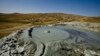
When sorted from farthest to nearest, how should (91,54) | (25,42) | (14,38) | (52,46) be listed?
(14,38) < (25,42) < (52,46) < (91,54)

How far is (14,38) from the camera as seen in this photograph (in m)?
6.61

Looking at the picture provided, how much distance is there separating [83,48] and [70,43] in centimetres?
59

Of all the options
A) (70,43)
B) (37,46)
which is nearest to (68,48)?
(70,43)

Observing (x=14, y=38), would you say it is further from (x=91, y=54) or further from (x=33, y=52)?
(x=91, y=54)

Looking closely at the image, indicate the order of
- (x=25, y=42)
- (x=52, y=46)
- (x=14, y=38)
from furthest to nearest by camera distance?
1. (x=14, y=38)
2. (x=25, y=42)
3. (x=52, y=46)

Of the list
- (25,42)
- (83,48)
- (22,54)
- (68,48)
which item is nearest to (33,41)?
(25,42)

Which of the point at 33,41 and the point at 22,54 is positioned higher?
the point at 33,41

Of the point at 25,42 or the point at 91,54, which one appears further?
the point at 25,42

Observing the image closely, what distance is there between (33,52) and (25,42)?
0.76 meters

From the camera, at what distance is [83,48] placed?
5.62 metres

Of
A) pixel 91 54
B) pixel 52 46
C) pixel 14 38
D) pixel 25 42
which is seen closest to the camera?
pixel 91 54

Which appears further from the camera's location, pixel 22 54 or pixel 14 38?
pixel 14 38

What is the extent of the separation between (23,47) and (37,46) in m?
0.58

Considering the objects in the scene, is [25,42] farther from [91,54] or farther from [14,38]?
[91,54]
